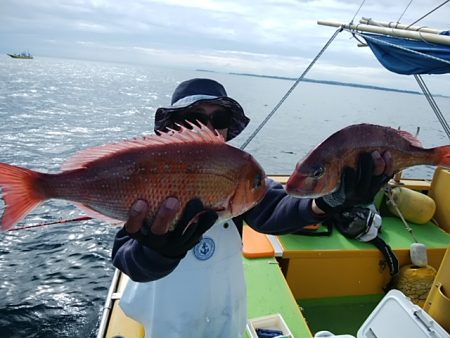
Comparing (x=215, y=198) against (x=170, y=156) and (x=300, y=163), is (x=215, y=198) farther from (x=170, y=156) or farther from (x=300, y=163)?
(x=300, y=163)

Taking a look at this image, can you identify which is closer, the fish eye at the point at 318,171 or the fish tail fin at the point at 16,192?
the fish tail fin at the point at 16,192

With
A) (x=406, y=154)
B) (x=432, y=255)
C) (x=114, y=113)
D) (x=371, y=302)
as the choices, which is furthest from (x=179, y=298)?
(x=114, y=113)

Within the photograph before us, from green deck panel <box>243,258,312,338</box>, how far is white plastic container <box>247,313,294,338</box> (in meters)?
0.12

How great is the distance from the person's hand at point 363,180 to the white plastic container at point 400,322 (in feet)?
5.68

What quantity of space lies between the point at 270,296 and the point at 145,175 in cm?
281

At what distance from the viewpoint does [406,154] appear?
229 centimetres

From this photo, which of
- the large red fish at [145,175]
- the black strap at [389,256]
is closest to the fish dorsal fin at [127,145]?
the large red fish at [145,175]

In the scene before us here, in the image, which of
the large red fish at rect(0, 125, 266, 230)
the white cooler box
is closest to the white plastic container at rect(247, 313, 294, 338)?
the white cooler box

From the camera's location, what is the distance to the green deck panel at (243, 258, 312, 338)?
3.77 m

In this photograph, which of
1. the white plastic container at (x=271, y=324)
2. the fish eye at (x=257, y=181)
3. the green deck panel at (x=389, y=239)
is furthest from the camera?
the green deck panel at (x=389, y=239)

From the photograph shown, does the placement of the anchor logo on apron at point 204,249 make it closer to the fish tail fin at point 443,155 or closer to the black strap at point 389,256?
the fish tail fin at point 443,155

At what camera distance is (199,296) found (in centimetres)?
255

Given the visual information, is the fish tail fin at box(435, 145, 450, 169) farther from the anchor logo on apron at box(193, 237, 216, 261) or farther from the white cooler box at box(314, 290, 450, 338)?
the white cooler box at box(314, 290, 450, 338)

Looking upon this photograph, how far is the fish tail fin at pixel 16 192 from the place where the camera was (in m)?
1.70
